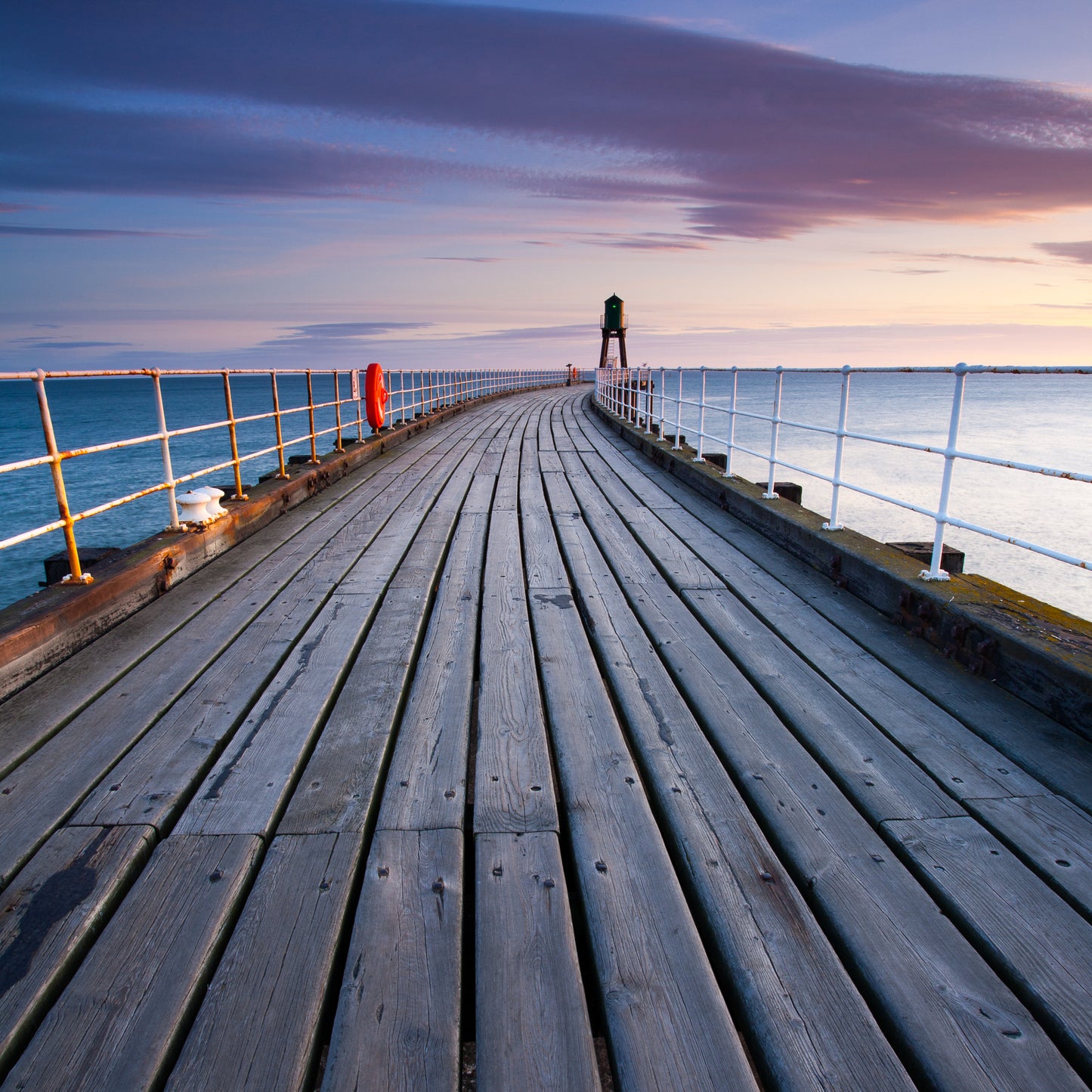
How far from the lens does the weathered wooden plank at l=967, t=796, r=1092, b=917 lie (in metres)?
1.64

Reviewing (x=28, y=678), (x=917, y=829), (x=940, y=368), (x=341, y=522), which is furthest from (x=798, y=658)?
(x=341, y=522)

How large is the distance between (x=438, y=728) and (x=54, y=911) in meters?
1.03

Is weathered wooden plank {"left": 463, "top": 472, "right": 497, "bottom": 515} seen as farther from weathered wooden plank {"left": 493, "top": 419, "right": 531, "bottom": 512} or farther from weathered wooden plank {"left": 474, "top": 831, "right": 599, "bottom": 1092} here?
A: weathered wooden plank {"left": 474, "top": 831, "right": 599, "bottom": 1092}

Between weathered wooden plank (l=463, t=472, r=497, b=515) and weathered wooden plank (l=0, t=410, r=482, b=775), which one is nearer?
weathered wooden plank (l=0, t=410, r=482, b=775)

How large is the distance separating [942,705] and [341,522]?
3.92m

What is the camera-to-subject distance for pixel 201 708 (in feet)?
7.98

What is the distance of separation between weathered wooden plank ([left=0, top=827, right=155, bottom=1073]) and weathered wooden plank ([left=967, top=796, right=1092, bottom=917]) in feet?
6.57

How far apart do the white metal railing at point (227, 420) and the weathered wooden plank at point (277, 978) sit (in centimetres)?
157

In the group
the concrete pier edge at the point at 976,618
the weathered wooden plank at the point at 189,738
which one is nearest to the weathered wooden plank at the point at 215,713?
the weathered wooden plank at the point at 189,738

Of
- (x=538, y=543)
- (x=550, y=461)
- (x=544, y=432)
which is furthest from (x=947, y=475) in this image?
(x=544, y=432)

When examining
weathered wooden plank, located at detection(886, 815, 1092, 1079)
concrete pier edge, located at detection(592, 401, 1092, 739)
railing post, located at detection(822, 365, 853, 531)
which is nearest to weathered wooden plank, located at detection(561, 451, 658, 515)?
concrete pier edge, located at detection(592, 401, 1092, 739)

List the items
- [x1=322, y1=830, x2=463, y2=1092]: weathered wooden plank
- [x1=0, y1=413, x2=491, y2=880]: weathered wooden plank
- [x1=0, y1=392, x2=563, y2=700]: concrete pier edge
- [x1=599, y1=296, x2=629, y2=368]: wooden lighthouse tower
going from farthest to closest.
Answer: [x1=599, y1=296, x2=629, y2=368]: wooden lighthouse tower
[x1=0, y1=392, x2=563, y2=700]: concrete pier edge
[x1=0, y1=413, x2=491, y2=880]: weathered wooden plank
[x1=322, y1=830, x2=463, y2=1092]: weathered wooden plank

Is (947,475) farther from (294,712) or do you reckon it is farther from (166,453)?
(166,453)

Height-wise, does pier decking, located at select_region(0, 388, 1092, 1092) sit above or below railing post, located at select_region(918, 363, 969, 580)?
below
